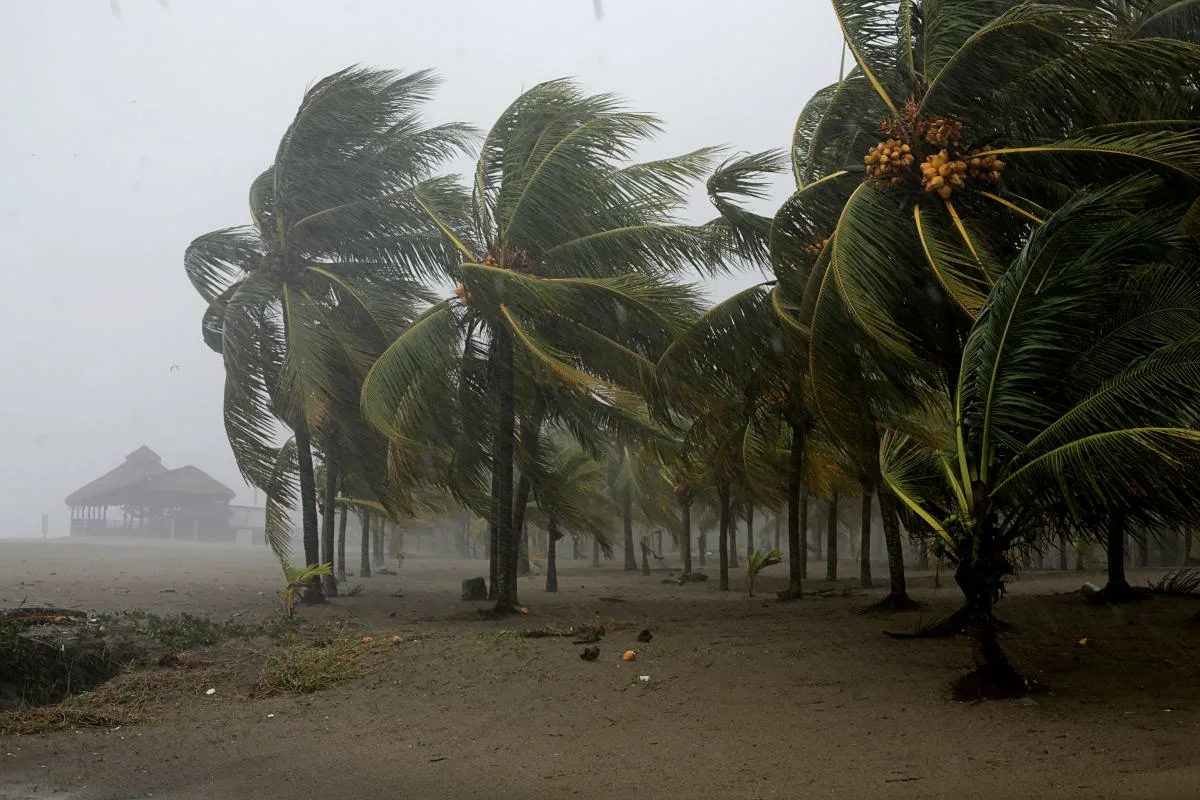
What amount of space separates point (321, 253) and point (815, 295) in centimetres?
971

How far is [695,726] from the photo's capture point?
278 inches

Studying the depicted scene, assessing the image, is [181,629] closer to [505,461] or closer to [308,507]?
[505,461]

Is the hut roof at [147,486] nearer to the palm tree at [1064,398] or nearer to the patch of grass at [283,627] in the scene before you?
the patch of grass at [283,627]

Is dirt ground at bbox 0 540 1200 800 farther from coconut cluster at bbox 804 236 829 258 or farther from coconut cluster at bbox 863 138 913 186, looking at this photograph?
coconut cluster at bbox 863 138 913 186

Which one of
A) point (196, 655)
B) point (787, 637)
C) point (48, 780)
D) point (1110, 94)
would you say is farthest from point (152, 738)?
point (1110, 94)

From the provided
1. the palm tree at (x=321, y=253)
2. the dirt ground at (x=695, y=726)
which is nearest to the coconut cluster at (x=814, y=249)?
the dirt ground at (x=695, y=726)

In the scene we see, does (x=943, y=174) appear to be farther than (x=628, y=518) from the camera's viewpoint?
No

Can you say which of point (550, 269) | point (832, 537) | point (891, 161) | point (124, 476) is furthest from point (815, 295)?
point (124, 476)

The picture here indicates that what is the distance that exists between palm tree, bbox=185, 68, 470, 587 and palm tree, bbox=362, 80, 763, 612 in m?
1.78

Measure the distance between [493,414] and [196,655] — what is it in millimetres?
5813

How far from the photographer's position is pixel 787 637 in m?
10.1

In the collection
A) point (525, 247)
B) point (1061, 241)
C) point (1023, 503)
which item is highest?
point (525, 247)

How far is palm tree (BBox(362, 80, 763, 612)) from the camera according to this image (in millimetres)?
12117

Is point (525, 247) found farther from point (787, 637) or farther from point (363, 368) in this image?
point (787, 637)
